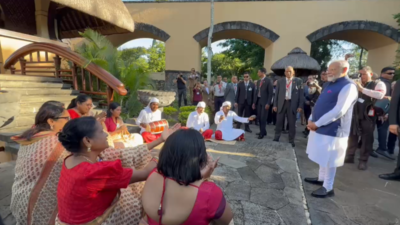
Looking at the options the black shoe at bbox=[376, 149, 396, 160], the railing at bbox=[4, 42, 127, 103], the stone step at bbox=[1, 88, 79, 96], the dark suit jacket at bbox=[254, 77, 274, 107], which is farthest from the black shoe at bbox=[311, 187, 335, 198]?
the stone step at bbox=[1, 88, 79, 96]

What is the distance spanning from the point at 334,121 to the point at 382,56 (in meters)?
11.9

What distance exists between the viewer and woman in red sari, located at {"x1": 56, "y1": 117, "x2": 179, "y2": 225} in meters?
1.30

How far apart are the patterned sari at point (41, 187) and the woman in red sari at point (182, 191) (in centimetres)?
52

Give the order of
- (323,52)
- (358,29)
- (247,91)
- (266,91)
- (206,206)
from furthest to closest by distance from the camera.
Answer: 1. (323,52)
2. (358,29)
3. (247,91)
4. (266,91)
5. (206,206)

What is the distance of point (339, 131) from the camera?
2.71 metres

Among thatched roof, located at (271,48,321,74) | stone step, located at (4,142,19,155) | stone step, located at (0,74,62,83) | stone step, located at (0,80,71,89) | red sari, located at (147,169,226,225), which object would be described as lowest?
stone step, located at (4,142,19,155)

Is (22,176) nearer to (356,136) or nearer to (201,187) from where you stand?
(201,187)

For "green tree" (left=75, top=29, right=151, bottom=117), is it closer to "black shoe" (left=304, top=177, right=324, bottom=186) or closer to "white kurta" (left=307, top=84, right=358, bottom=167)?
"black shoe" (left=304, top=177, right=324, bottom=186)

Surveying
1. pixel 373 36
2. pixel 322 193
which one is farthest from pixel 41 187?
pixel 373 36

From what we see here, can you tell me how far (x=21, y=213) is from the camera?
172cm

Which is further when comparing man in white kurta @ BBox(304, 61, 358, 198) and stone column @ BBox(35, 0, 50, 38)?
stone column @ BBox(35, 0, 50, 38)

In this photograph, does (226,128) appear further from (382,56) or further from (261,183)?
(382,56)

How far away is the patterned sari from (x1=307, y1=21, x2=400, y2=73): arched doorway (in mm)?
12098

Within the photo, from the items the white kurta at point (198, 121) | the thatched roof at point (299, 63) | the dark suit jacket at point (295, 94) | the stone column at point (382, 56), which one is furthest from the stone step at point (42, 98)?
the stone column at point (382, 56)
